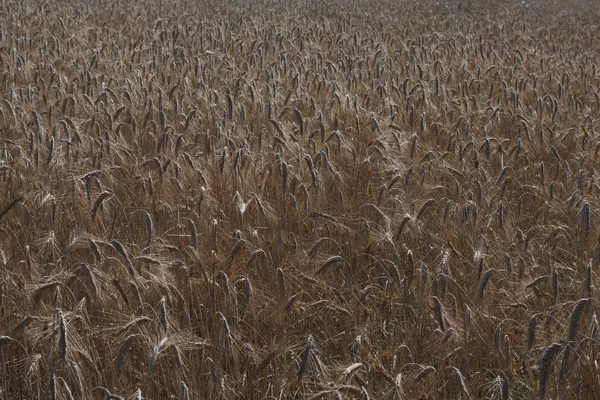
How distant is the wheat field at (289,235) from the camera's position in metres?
2.18

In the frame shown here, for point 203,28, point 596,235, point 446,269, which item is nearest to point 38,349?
point 446,269

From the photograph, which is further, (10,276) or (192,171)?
(192,171)

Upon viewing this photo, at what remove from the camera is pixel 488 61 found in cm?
699

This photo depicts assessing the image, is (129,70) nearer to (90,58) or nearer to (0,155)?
(90,58)

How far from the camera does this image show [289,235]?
3.17 m

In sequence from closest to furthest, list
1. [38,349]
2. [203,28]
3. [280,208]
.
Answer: [38,349], [280,208], [203,28]

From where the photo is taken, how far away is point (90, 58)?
607cm

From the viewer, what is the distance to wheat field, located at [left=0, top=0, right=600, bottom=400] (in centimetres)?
218

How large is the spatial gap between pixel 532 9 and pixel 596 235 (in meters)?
13.0

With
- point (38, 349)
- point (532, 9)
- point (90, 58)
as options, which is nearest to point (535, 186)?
point (38, 349)

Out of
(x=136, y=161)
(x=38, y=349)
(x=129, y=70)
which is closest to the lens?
(x=38, y=349)

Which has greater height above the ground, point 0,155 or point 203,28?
point 0,155

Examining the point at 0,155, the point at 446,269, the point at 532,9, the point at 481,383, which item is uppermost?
the point at 446,269

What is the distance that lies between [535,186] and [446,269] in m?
1.36
